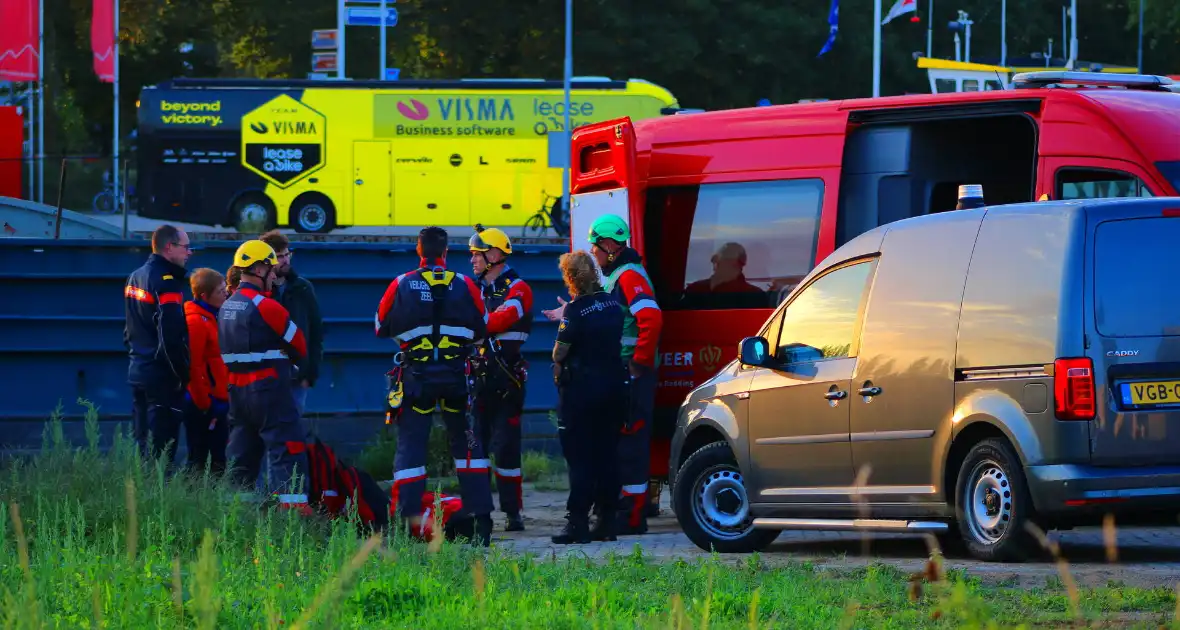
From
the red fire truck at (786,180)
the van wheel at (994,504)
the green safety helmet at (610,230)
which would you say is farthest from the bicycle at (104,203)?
the van wheel at (994,504)

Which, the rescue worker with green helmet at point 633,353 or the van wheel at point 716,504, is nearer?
the van wheel at point 716,504

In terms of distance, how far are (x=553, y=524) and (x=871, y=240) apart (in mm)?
3553

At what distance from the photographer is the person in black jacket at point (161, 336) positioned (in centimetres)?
1166

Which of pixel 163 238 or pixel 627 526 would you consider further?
pixel 163 238

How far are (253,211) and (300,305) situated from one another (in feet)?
89.7

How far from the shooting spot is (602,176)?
42.8ft

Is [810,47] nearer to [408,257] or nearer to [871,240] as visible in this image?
[408,257]

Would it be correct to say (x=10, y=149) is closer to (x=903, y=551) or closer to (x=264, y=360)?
(x=264, y=360)

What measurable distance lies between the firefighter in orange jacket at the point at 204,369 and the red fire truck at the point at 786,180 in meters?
2.83

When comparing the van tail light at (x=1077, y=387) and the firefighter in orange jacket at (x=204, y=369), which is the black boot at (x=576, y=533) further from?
the van tail light at (x=1077, y=387)

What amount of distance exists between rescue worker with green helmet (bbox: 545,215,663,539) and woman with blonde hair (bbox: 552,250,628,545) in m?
0.53

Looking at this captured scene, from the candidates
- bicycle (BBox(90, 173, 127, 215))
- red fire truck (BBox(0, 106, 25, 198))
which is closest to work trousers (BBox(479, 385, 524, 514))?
red fire truck (BBox(0, 106, 25, 198))

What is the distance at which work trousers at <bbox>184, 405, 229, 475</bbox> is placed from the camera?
12031 millimetres

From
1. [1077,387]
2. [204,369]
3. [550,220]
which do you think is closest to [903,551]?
[1077,387]
